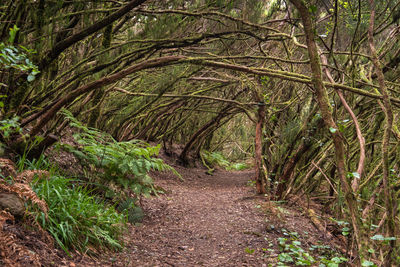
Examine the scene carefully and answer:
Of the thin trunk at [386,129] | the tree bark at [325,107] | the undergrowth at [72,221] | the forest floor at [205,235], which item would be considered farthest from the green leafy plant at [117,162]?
the thin trunk at [386,129]

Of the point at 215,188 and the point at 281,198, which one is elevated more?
the point at 281,198

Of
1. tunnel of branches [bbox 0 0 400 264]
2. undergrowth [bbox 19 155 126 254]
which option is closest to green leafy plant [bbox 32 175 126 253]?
undergrowth [bbox 19 155 126 254]

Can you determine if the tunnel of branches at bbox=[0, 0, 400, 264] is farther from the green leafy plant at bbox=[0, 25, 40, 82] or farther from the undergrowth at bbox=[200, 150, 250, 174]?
the undergrowth at bbox=[200, 150, 250, 174]

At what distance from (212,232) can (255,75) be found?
328 centimetres

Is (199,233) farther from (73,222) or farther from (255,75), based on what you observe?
(255,75)

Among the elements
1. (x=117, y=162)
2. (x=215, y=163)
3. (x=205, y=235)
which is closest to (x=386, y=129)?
(x=205, y=235)

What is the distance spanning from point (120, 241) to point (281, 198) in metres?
3.38

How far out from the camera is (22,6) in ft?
9.50

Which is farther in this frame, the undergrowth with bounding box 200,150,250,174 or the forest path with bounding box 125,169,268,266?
the undergrowth with bounding box 200,150,250,174

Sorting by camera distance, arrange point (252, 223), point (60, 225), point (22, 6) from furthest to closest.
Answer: point (252, 223) < point (22, 6) < point (60, 225)

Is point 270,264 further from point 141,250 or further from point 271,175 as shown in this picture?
point 271,175

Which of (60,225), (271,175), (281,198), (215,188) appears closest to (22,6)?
(60,225)

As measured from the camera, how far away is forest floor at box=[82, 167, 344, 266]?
10.3ft

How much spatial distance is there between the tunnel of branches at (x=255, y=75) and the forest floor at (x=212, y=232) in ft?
2.20
